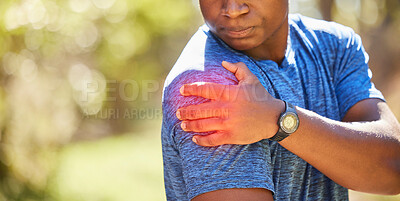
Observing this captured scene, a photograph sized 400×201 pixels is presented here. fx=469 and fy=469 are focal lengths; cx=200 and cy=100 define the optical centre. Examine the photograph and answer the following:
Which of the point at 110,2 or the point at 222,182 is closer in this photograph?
the point at 222,182

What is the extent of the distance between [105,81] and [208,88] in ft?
35.6

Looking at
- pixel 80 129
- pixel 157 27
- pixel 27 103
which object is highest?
pixel 157 27

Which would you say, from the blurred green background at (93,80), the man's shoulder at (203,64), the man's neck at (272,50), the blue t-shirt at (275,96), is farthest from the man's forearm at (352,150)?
the blurred green background at (93,80)

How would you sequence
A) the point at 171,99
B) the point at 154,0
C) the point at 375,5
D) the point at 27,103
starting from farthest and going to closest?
1. the point at 154,0
2. the point at 375,5
3. the point at 27,103
4. the point at 171,99

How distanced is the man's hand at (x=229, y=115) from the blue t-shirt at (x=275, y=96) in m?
0.04

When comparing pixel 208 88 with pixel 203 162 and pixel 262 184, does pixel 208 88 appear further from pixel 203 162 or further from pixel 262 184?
pixel 262 184

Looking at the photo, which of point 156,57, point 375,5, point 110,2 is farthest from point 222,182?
point 156,57

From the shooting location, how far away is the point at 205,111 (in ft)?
5.62

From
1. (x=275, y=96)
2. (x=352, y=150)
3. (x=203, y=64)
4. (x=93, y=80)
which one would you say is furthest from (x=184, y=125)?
(x=93, y=80)

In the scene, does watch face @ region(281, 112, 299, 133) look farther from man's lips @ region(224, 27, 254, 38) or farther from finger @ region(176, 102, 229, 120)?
man's lips @ region(224, 27, 254, 38)

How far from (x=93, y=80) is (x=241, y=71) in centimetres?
1049

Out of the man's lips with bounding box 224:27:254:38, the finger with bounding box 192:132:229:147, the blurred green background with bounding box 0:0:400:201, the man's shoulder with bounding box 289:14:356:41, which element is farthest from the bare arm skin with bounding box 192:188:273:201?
the blurred green background with bounding box 0:0:400:201

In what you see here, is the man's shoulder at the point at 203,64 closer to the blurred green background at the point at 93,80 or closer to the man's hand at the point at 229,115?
the man's hand at the point at 229,115

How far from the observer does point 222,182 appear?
5.39ft
